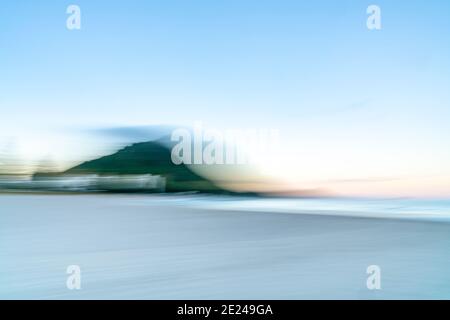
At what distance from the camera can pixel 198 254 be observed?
8.62 feet

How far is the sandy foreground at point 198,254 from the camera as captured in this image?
2.04 meters

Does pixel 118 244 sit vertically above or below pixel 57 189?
below

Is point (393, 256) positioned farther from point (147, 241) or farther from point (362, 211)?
point (147, 241)

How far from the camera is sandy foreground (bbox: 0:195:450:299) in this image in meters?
2.04

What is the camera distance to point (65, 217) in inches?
121

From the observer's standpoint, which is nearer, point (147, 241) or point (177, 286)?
point (177, 286)
